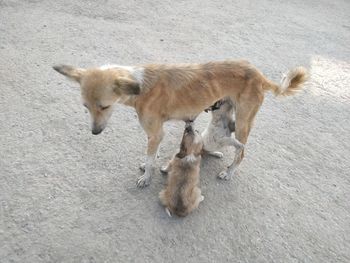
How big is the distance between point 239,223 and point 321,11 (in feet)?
23.2

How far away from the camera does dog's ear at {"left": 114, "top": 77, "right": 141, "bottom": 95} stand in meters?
2.70

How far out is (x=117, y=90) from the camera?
277cm

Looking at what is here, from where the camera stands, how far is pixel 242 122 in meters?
3.34

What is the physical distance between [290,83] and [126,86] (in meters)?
1.68

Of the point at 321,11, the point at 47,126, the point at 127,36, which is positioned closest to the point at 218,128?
the point at 47,126

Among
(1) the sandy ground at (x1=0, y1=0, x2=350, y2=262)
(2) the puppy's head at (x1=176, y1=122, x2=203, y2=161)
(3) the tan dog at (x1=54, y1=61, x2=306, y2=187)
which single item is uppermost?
(3) the tan dog at (x1=54, y1=61, x2=306, y2=187)

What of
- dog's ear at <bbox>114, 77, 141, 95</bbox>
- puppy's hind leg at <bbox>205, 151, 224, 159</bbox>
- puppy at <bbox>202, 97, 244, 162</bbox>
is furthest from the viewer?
puppy's hind leg at <bbox>205, 151, 224, 159</bbox>

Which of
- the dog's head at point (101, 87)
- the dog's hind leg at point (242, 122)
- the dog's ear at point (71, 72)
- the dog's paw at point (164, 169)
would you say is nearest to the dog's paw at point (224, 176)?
the dog's hind leg at point (242, 122)

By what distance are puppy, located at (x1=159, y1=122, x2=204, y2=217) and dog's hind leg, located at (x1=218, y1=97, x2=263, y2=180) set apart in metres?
0.47

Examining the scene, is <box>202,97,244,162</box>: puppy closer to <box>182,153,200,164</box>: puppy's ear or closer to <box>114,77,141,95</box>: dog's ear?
<box>182,153,200,164</box>: puppy's ear

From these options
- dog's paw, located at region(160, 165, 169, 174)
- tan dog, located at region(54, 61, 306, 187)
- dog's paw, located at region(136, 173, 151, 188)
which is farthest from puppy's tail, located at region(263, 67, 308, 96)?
dog's paw, located at region(136, 173, 151, 188)

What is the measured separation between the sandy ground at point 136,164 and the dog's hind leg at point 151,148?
105mm

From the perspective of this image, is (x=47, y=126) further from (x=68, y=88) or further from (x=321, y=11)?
(x=321, y=11)

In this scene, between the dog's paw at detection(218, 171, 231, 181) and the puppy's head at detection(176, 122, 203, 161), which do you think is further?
the dog's paw at detection(218, 171, 231, 181)
